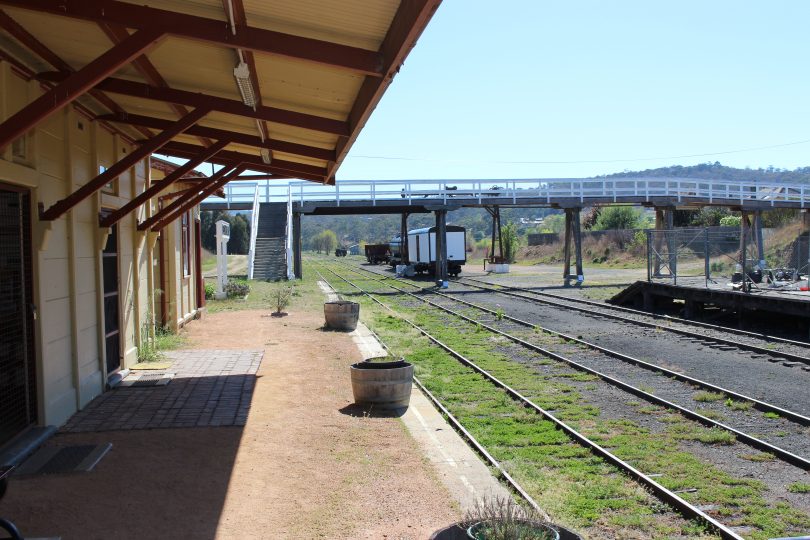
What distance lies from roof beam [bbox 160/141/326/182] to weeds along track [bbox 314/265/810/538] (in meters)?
3.75

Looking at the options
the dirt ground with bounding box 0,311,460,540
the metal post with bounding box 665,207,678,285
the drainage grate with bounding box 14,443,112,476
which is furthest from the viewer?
the metal post with bounding box 665,207,678,285

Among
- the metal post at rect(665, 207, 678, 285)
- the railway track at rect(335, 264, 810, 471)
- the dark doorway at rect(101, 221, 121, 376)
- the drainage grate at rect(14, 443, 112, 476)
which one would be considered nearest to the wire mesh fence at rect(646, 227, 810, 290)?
the metal post at rect(665, 207, 678, 285)

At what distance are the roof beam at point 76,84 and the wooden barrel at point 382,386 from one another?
4.59m

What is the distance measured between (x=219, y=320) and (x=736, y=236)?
51.2 feet

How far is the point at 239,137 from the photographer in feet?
32.7

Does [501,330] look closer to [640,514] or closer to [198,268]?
[198,268]

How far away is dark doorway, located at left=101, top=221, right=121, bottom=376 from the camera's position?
966 centimetres

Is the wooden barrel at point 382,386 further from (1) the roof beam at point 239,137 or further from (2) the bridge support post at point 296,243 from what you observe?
(2) the bridge support post at point 296,243

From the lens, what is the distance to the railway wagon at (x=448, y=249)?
138 ft

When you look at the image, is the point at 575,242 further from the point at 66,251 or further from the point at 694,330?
the point at 66,251

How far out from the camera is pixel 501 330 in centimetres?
1756

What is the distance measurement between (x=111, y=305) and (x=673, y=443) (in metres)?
7.19

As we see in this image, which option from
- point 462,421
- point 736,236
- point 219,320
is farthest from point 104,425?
point 736,236

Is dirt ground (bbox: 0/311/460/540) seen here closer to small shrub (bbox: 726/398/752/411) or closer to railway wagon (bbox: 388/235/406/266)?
small shrub (bbox: 726/398/752/411)
